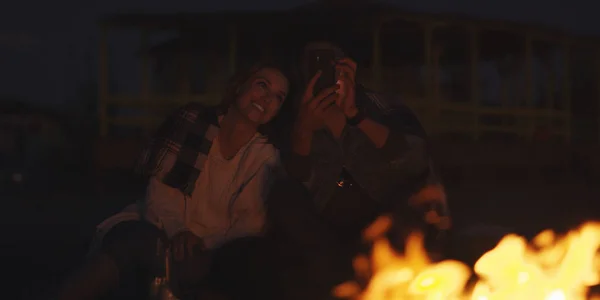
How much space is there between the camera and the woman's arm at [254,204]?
295cm

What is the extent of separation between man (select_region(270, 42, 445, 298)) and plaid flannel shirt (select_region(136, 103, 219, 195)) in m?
0.35

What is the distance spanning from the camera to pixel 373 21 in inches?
503

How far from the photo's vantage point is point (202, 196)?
2.95 metres

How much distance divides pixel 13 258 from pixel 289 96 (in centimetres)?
338

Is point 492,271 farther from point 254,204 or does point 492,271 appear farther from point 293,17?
point 293,17

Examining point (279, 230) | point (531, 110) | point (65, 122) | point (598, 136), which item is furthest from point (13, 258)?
point (65, 122)

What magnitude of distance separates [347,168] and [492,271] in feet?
2.49

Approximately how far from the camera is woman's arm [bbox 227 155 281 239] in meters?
2.95

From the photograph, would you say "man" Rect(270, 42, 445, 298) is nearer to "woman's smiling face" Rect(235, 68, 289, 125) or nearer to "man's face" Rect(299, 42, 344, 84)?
"man's face" Rect(299, 42, 344, 84)

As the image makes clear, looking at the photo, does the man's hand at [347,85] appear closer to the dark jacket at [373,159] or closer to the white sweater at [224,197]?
the dark jacket at [373,159]

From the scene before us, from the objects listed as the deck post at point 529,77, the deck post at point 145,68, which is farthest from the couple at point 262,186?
the deck post at point 529,77

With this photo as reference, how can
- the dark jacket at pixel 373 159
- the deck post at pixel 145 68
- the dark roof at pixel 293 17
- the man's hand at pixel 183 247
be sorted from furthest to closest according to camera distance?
the deck post at pixel 145 68
the dark roof at pixel 293 17
the dark jacket at pixel 373 159
the man's hand at pixel 183 247

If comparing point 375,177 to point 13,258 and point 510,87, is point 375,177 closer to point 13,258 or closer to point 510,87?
point 13,258

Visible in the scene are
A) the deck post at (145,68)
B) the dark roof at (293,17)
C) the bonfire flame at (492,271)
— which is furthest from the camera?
the deck post at (145,68)
